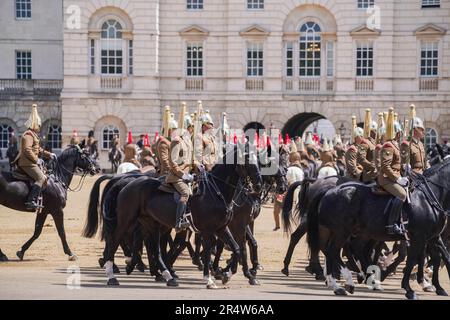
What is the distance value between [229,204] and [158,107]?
38454mm

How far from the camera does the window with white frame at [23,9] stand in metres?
68.7

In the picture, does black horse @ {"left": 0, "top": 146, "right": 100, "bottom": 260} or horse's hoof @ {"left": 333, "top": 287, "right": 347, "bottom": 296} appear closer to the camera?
horse's hoof @ {"left": 333, "top": 287, "right": 347, "bottom": 296}

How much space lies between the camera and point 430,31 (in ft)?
194

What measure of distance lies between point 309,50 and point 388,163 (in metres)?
38.8

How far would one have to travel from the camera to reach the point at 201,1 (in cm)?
6091

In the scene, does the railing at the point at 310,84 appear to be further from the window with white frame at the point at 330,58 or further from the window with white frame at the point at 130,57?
the window with white frame at the point at 130,57

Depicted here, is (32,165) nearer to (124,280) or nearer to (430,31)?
(124,280)

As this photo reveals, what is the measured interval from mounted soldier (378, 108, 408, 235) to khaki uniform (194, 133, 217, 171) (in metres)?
3.24

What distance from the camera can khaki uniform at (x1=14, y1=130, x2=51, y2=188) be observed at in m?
26.9

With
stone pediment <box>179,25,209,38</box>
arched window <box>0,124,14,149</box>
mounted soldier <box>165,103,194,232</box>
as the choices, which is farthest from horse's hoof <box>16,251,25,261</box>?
arched window <box>0,124,14,149</box>

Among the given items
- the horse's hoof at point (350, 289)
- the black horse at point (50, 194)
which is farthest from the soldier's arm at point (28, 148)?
the horse's hoof at point (350, 289)

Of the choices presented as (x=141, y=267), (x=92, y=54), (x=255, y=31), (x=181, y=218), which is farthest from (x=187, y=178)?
(x=92, y=54)

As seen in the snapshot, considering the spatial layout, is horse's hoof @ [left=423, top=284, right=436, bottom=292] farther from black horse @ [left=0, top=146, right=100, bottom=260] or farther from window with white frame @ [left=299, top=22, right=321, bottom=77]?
window with white frame @ [left=299, top=22, right=321, bottom=77]

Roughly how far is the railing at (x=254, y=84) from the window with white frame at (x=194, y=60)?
220 centimetres
